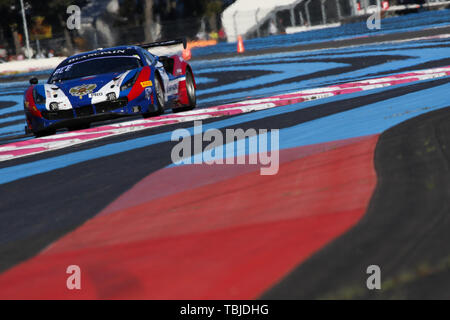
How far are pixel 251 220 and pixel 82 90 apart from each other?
7032 millimetres

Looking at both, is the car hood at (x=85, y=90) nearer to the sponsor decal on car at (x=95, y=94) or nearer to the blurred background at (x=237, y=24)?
the sponsor decal on car at (x=95, y=94)

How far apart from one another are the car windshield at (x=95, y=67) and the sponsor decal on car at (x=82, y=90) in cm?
63

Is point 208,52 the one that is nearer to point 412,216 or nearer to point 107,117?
point 107,117

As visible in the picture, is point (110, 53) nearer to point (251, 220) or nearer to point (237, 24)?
point (251, 220)

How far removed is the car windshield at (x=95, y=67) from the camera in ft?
38.3

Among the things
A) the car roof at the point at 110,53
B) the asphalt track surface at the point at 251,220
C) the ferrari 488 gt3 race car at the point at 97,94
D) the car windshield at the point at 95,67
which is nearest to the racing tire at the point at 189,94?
the ferrari 488 gt3 race car at the point at 97,94

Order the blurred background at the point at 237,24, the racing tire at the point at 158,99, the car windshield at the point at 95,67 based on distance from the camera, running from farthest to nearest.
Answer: the blurred background at the point at 237,24
the car windshield at the point at 95,67
the racing tire at the point at 158,99

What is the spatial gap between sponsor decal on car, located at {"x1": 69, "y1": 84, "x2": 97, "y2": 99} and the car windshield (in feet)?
2.06

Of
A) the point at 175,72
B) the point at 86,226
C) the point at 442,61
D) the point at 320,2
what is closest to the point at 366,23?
the point at 320,2

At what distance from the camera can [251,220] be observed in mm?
4316

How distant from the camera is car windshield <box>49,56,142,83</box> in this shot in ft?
38.3

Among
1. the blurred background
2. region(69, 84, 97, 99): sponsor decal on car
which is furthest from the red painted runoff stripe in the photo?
the blurred background

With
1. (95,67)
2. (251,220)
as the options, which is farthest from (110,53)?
(251,220)

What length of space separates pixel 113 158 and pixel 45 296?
4.27 metres
